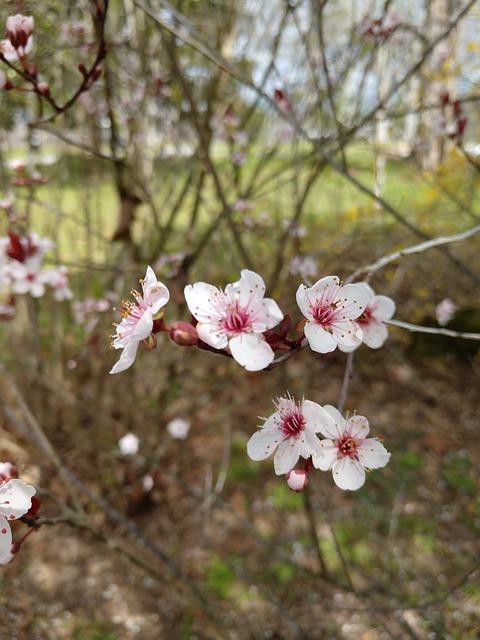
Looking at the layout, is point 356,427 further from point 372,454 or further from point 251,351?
point 251,351

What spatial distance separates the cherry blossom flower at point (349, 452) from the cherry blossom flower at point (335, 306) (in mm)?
155

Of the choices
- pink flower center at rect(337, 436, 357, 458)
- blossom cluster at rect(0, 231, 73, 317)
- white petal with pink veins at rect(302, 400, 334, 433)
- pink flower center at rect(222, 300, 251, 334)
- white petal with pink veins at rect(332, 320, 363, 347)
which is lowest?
blossom cluster at rect(0, 231, 73, 317)

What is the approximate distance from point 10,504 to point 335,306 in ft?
2.36

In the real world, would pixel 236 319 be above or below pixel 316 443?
above

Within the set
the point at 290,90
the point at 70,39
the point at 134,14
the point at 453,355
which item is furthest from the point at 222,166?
the point at 453,355

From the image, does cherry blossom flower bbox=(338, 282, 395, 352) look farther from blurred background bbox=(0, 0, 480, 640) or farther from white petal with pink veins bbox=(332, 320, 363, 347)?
blurred background bbox=(0, 0, 480, 640)

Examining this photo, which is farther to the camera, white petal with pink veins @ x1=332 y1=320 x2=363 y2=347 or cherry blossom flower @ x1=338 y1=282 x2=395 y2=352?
cherry blossom flower @ x1=338 y1=282 x2=395 y2=352

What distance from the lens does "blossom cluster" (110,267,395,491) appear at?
2.76ft

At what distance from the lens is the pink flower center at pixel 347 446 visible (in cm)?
103

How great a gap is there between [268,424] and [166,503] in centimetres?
242

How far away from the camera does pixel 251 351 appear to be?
32.1 inches

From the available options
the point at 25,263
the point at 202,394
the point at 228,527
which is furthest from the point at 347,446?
the point at 202,394

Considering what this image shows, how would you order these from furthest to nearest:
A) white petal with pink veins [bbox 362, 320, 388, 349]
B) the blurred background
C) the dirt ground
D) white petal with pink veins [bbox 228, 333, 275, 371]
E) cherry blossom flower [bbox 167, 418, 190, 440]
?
cherry blossom flower [bbox 167, 418, 190, 440]
the dirt ground
the blurred background
white petal with pink veins [bbox 362, 320, 388, 349]
white petal with pink veins [bbox 228, 333, 275, 371]

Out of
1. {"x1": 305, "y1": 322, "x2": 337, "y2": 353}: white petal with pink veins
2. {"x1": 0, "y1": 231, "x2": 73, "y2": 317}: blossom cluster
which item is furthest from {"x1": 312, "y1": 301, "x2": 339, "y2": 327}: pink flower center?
{"x1": 0, "y1": 231, "x2": 73, "y2": 317}: blossom cluster
